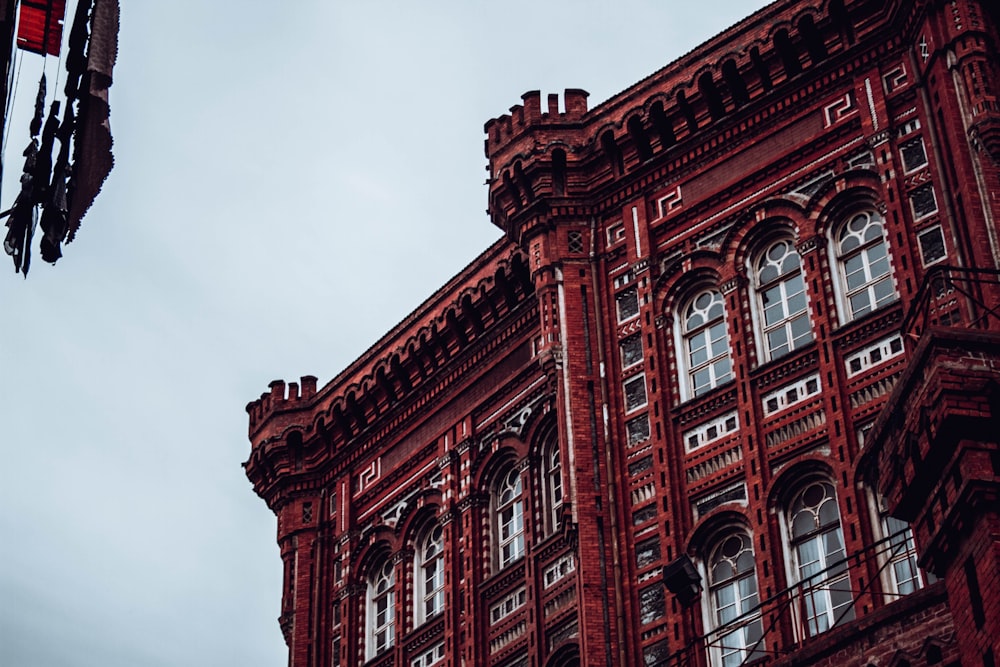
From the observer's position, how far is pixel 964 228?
27344 mm

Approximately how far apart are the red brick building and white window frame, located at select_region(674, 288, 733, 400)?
0.18 feet

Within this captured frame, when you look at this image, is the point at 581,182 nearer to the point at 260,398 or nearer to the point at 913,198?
the point at 913,198

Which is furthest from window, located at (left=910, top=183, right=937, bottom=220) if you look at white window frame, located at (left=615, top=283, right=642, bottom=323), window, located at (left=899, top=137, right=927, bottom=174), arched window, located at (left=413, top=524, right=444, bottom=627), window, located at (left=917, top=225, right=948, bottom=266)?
arched window, located at (left=413, top=524, right=444, bottom=627)

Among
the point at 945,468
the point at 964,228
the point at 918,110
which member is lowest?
the point at 945,468

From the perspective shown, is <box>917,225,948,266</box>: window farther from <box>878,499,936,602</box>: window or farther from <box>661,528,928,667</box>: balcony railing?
<box>661,528,928,667</box>: balcony railing

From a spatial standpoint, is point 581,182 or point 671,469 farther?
point 581,182

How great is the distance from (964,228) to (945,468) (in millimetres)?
8842

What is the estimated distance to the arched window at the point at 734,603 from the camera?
2695cm

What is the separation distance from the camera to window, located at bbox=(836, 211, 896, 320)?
93.3ft

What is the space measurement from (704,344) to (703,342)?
56mm

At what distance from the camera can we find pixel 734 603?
27.6 meters

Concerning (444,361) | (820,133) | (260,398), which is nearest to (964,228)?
(820,133)

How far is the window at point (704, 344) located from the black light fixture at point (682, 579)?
4284mm

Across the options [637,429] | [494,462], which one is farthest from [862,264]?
[494,462]
